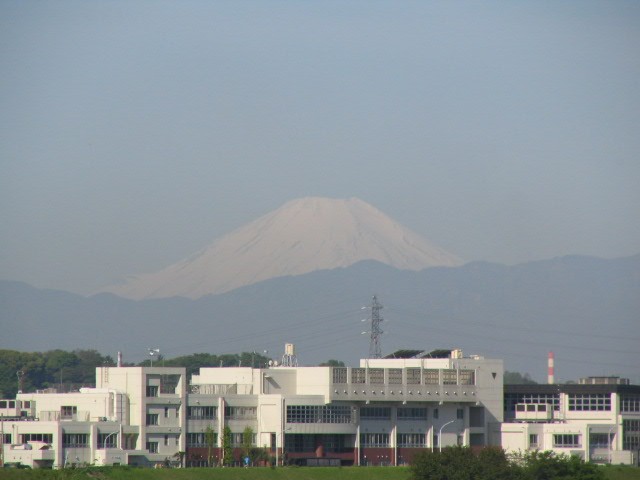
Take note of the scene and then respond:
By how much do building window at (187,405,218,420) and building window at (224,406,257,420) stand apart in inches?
54.7

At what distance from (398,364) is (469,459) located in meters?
31.5

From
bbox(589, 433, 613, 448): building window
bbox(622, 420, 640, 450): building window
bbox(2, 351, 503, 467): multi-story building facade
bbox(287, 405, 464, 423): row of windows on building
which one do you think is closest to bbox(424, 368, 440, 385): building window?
bbox(2, 351, 503, 467): multi-story building facade

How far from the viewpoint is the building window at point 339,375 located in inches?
5576

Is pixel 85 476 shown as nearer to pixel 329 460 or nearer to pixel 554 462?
pixel 329 460

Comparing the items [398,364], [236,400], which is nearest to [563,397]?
[398,364]

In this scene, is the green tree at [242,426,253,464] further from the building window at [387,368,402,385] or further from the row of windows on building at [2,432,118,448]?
the building window at [387,368,402,385]

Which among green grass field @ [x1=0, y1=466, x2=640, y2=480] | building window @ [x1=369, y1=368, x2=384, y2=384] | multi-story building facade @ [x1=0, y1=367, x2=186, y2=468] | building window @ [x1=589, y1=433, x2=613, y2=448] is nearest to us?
green grass field @ [x1=0, y1=466, x2=640, y2=480]

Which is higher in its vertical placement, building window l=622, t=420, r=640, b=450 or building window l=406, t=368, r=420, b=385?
building window l=406, t=368, r=420, b=385

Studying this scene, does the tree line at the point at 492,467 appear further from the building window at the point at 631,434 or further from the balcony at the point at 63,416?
the balcony at the point at 63,416

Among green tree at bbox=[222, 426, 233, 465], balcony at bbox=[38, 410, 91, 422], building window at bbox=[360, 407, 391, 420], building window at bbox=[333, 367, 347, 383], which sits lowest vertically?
green tree at bbox=[222, 426, 233, 465]

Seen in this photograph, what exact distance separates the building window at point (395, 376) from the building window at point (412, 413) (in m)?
3.04

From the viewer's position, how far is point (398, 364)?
15425cm

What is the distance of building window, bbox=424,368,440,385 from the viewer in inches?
5792

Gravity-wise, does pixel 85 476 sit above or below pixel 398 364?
below
